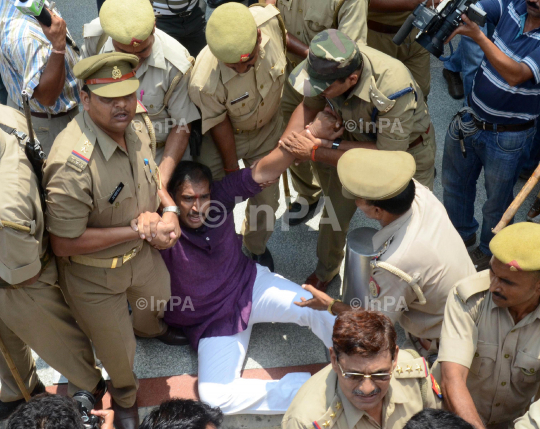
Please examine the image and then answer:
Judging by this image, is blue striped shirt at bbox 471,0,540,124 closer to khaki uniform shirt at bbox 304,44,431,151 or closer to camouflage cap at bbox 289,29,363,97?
khaki uniform shirt at bbox 304,44,431,151

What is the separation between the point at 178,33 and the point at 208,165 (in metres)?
1.31

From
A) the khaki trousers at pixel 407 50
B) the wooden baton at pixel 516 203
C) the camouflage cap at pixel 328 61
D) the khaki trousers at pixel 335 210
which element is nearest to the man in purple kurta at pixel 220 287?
the khaki trousers at pixel 335 210

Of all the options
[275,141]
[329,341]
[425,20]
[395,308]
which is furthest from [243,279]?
[425,20]

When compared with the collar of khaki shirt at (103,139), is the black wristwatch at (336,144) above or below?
below

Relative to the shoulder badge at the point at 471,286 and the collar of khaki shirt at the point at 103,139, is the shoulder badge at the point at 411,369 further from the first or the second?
the collar of khaki shirt at the point at 103,139

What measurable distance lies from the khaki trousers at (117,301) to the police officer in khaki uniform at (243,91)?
0.91 meters

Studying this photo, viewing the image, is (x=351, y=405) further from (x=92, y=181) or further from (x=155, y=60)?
(x=155, y=60)

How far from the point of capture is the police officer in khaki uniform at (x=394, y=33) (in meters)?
4.33

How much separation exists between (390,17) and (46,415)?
3644mm

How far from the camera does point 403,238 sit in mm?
2762

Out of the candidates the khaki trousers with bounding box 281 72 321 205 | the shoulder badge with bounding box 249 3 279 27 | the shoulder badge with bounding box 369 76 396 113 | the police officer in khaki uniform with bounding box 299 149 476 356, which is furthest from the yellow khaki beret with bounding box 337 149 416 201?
the khaki trousers with bounding box 281 72 321 205

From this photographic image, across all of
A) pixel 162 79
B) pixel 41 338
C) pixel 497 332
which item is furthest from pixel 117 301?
pixel 497 332

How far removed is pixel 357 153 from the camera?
295cm

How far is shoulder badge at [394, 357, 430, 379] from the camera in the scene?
96.7 inches
